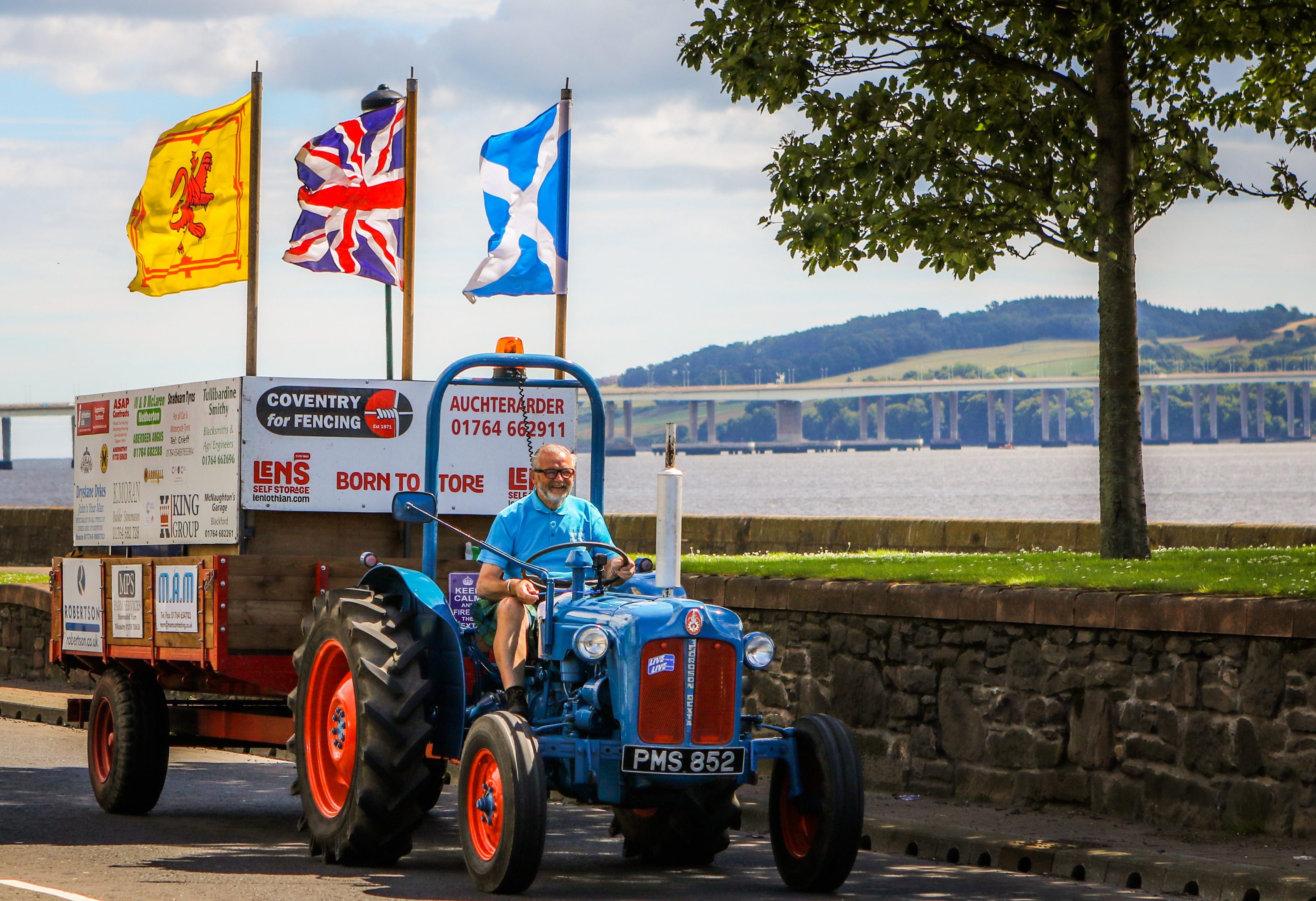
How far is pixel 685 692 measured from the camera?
299 inches

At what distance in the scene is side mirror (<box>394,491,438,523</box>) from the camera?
8.05 metres

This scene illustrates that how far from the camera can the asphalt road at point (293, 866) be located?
786 centimetres

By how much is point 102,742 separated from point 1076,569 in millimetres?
6316

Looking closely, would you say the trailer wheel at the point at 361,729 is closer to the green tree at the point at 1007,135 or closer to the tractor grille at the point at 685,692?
the tractor grille at the point at 685,692

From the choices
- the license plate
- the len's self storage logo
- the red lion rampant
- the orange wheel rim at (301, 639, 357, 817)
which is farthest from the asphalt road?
the red lion rampant

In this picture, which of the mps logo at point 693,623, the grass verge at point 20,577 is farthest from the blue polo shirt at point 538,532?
the grass verge at point 20,577

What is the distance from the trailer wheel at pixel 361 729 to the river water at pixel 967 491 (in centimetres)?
2674

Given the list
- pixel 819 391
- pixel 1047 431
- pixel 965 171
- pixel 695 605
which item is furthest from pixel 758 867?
pixel 1047 431

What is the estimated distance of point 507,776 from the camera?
7.34 metres

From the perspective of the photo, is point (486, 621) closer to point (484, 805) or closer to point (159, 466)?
point (484, 805)

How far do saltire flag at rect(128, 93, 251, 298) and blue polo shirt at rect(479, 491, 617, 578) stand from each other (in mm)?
6307

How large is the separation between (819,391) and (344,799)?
124 m

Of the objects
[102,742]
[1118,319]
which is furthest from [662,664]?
[1118,319]

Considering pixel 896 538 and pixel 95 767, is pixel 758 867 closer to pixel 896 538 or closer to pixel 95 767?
pixel 95 767
